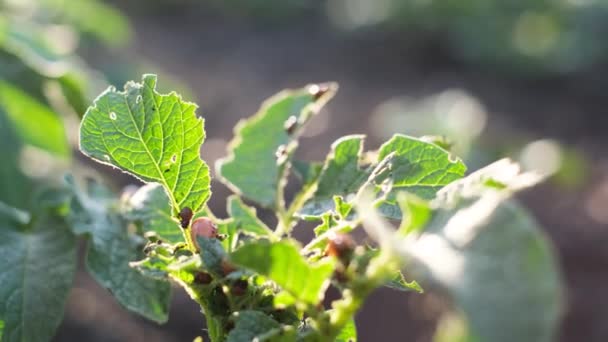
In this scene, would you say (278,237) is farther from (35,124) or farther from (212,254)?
(35,124)

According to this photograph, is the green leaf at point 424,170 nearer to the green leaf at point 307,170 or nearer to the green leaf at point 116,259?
the green leaf at point 307,170

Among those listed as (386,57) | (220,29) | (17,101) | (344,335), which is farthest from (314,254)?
(220,29)

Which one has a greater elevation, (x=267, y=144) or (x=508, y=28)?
(x=508, y=28)

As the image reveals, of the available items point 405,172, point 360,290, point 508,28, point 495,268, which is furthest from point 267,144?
point 508,28

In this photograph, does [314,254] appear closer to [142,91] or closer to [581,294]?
[142,91]

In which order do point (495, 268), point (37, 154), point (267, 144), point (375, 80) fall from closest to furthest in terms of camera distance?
point (495, 268)
point (267, 144)
point (37, 154)
point (375, 80)
